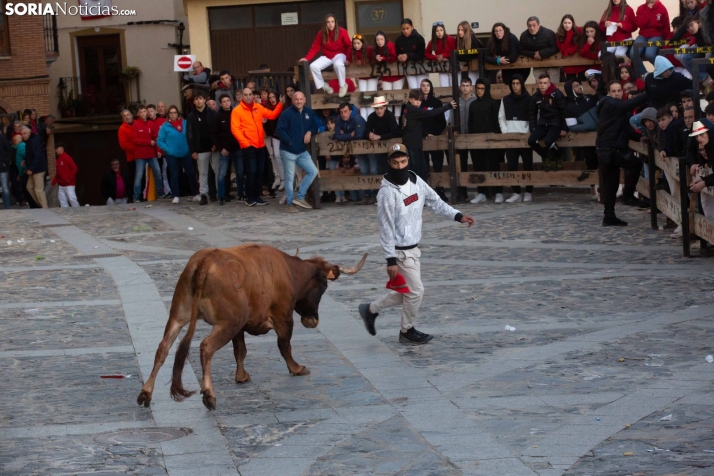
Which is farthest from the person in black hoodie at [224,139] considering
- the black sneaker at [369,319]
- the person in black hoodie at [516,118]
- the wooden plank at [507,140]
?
the black sneaker at [369,319]

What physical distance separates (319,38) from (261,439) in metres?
14.6

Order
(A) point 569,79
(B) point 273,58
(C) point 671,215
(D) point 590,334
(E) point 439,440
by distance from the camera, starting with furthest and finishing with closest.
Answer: (B) point 273,58, (A) point 569,79, (C) point 671,215, (D) point 590,334, (E) point 439,440

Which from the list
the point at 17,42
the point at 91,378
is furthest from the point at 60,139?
the point at 91,378

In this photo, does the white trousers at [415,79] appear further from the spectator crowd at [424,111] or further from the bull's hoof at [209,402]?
the bull's hoof at [209,402]

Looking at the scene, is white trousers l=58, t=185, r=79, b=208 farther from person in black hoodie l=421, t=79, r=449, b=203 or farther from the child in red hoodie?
person in black hoodie l=421, t=79, r=449, b=203

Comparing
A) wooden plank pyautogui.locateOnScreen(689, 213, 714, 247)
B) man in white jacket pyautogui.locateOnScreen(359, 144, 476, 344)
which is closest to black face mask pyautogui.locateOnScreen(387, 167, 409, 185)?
man in white jacket pyautogui.locateOnScreen(359, 144, 476, 344)

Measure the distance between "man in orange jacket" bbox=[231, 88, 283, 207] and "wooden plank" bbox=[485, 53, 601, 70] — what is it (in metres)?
4.47

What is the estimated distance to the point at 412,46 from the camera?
67.2ft

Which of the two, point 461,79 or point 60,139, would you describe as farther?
point 60,139

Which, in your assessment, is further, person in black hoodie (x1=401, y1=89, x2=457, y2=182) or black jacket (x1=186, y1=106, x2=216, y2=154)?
black jacket (x1=186, y1=106, x2=216, y2=154)

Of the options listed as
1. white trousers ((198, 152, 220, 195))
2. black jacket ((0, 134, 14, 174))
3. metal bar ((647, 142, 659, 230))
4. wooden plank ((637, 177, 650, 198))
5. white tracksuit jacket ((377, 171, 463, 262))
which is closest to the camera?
white tracksuit jacket ((377, 171, 463, 262))

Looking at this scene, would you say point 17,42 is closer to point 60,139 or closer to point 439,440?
point 60,139

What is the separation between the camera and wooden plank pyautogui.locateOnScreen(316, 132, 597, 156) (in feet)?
62.1

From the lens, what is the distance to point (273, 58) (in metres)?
30.8
